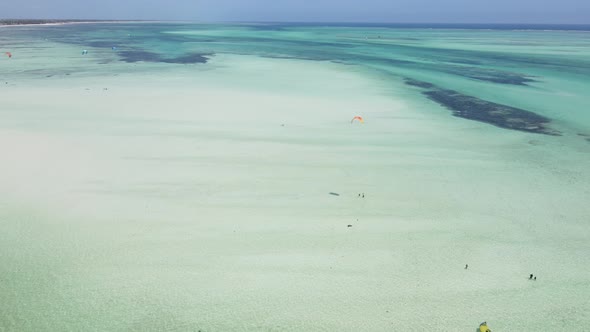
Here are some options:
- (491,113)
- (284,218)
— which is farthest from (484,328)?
(491,113)

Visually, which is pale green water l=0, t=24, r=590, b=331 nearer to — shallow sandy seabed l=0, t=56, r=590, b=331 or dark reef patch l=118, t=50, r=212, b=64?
shallow sandy seabed l=0, t=56, r=590, b=331

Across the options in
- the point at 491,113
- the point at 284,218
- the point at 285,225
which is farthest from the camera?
the point at 491,113

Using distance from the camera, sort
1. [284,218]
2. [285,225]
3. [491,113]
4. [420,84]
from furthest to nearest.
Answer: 1. [420,84]
2. [491,113]
3. [284,218]
4. [285,225]

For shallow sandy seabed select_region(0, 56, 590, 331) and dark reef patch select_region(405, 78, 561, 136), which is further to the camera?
dark reef patch select_region(405, 78, 561, 136)

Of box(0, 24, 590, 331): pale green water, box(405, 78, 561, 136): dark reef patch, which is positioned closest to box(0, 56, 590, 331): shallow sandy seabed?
box(0, 24, 590, 331): pale green water

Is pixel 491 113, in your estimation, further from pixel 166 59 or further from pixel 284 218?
pixel 166 59

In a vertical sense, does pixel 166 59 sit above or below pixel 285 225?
above
